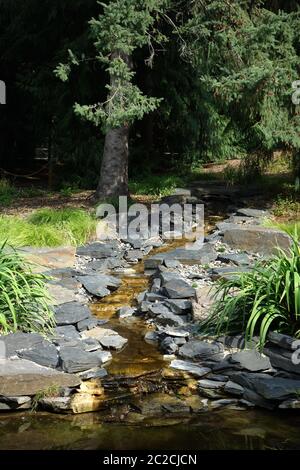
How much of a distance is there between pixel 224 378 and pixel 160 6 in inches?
304

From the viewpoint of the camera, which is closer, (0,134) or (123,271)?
(123,271)

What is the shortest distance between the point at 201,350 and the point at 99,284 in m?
2.17

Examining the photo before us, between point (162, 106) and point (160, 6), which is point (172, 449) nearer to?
point (160, 6)

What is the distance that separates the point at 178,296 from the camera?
6332 millimetres

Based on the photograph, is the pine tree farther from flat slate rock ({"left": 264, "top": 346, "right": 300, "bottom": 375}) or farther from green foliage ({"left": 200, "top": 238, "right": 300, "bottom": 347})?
flat slate rock ({"left": 264, "top": 346, "right": 300, "bottom": 375})

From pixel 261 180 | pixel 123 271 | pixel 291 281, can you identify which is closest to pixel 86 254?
pixel 123 271

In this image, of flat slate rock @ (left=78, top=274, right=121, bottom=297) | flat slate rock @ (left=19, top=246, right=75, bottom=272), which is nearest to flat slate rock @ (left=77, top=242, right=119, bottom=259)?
flat slate rock @ (left=19, top=246, right=75, bottom=272)

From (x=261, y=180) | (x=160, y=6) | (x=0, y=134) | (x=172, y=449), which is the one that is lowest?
(x=172, y=449)

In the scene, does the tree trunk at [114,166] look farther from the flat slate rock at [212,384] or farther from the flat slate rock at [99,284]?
the flat slate rock at [212,384]

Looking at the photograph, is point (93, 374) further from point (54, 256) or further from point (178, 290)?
point (54, 256)

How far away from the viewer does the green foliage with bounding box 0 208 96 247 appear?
8.02 m

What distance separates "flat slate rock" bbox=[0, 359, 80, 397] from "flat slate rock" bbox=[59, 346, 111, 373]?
0.20 meters

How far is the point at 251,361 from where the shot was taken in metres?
4.79

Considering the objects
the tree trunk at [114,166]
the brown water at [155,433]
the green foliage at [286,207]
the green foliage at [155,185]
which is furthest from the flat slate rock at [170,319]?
the green foliage at [155,185]
